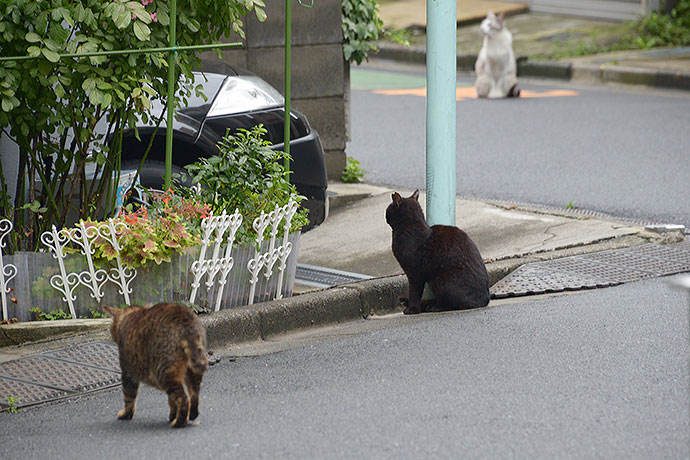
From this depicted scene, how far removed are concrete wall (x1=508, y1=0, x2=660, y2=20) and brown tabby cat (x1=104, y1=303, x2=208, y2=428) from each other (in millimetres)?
15264

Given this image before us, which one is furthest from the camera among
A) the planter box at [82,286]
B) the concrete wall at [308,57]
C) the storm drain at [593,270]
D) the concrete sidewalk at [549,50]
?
the concrete sidewalk at [549,50]

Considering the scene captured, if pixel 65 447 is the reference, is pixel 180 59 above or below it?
above

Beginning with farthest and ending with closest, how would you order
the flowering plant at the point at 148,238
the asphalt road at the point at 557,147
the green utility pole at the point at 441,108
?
1. the asphalt road at the point at 557,147
2. the green utility pole at the point at 441,108
3. the flowering plant at the point at 148,238

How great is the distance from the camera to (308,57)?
27.3ft

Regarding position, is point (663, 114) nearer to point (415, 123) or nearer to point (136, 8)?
point (415, 123)

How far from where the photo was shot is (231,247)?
213 inches

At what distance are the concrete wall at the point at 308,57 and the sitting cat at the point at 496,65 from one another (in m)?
5.51

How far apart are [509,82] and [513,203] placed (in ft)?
19.1

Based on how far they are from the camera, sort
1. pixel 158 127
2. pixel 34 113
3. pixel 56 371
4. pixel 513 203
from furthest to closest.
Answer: pixel 513 203 < pixel 158 127 < pixel 34 113 < pixel 56 371

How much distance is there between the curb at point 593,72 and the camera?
46.7ft

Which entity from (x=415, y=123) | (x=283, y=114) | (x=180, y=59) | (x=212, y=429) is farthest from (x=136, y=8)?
(x=415, y=123)

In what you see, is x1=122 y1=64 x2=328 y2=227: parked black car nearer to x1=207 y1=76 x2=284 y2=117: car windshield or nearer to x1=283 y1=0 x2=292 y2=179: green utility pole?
x1=207 y1=76 x2=284 y2=117: car windshield

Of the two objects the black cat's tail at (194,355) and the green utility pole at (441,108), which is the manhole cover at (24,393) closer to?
the black cat's tail at (194,355)

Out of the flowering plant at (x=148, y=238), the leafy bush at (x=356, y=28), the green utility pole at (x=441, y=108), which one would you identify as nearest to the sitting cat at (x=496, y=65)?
the leafy bush at (x=356, y=28)
